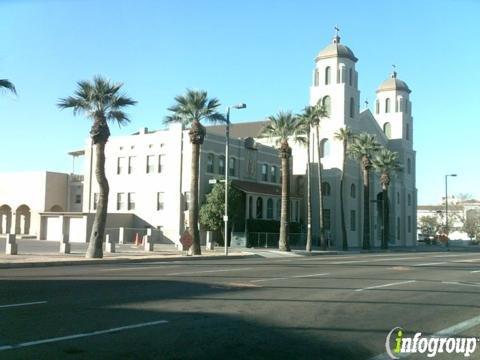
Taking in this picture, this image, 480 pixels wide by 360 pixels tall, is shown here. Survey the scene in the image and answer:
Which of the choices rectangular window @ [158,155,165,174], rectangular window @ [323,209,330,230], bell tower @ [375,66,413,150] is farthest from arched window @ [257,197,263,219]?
bell tower @ [375,66,413,150]

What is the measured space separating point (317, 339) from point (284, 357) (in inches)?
51.0

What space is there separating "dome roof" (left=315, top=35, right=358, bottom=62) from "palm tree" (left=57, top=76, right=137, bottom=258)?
38.9m

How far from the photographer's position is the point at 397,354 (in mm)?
8172

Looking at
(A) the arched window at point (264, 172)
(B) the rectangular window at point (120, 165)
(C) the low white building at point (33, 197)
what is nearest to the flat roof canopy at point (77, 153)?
(C) the low white building at point (33, 197)

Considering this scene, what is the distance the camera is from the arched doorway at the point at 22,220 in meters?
61.8

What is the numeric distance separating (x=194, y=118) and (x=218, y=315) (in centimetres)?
2605

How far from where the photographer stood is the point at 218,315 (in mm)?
10805

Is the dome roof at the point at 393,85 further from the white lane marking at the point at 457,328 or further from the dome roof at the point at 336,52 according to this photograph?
the white lane marking at the point at 457,328

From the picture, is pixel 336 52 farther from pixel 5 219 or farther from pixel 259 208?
pixel 5 219

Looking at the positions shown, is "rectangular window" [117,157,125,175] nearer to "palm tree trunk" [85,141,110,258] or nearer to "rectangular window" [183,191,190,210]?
"rectangular window" [183,191,190,210]

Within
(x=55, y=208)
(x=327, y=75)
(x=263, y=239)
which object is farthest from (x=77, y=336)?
(x=327, y=75)

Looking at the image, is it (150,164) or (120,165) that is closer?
(150,164)

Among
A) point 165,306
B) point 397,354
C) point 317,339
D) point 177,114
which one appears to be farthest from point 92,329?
point 177,114

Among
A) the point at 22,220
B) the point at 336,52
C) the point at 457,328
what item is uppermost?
the point at 336,52
